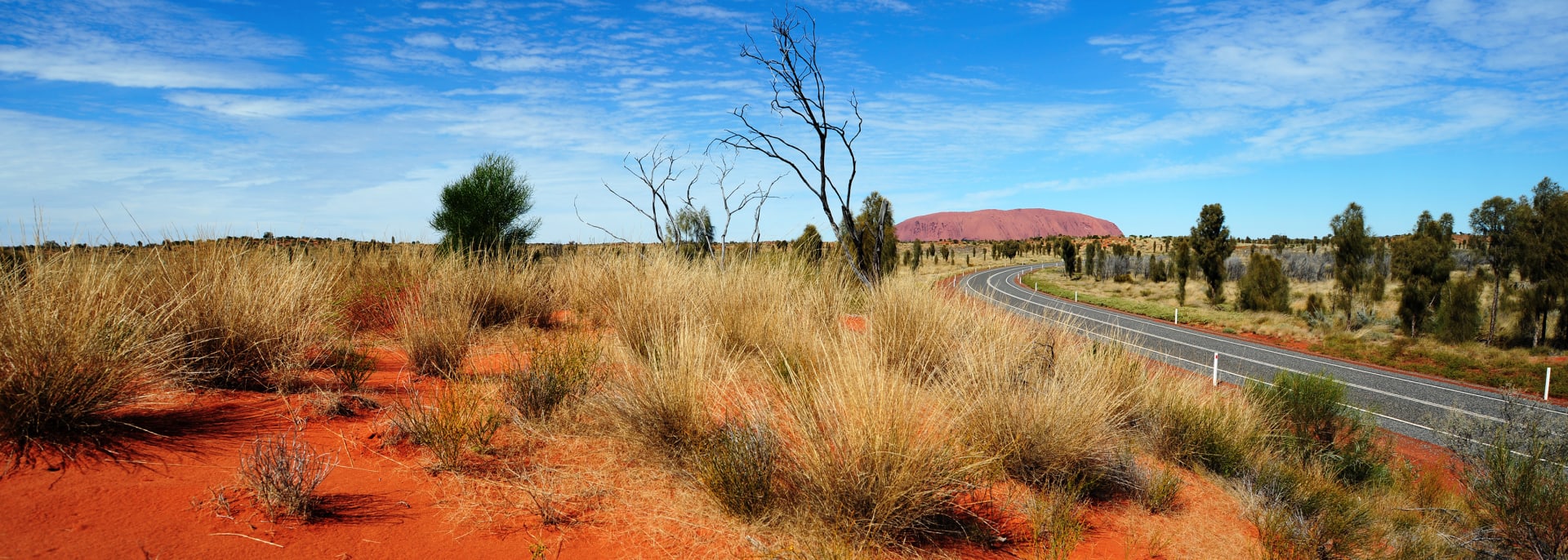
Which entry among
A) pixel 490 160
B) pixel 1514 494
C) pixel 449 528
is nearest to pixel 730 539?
pixel 449 528

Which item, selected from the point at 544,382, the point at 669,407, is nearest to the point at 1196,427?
the point at 669,407

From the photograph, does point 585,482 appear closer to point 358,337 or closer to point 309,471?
point 309,471

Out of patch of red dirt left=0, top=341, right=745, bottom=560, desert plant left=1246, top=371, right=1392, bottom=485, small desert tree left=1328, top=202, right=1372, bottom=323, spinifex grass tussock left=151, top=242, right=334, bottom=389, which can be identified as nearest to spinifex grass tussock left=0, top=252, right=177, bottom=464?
patch of red dirt left=0, top=341, right=745, bottom=560

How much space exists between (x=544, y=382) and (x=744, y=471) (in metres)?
1.78

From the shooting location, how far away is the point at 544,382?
4.74 meters

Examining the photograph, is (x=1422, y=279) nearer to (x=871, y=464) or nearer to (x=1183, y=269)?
(x=1183, y=269)

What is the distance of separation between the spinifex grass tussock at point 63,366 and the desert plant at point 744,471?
10.5ft

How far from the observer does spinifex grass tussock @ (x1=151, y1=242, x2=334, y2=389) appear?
489 cm

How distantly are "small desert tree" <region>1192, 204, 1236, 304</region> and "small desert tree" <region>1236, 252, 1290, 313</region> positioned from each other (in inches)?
69.8

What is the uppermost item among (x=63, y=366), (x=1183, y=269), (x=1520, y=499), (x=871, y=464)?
(x=63, y=366)

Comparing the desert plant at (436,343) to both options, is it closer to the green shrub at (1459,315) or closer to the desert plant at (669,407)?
the desert plant at (669,407)

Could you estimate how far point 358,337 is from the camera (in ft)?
25.2

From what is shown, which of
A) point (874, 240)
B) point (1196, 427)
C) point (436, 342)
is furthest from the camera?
point (874, 240)

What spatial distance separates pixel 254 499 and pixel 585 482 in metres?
1.52
